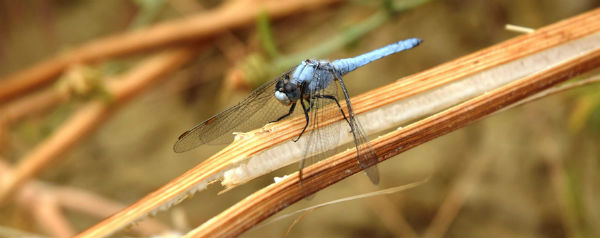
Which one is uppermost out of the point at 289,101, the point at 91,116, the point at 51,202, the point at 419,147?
the point at 91,116

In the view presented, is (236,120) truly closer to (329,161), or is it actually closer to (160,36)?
(329,161)

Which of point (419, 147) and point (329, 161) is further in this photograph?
point (419, 147)

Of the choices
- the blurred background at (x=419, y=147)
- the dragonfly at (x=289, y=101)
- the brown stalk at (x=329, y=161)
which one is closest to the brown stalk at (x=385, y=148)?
the brown stalk at (x=329, y=161)

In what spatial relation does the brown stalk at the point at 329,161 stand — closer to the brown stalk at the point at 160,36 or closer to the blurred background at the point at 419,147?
the blurred background at the point at 419,147

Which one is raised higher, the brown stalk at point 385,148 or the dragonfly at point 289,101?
the dragonfly at point 289,101

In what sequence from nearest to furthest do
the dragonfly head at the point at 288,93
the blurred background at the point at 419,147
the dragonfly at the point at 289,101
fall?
the dragonfly at the point at 289,101 < the dragonfly head at the point at 288,93 < the blurred background at the point at 419,147

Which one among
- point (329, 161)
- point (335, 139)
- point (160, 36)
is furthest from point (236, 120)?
point (160, 36)
